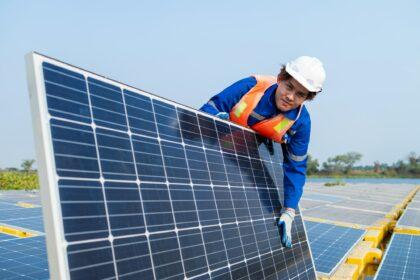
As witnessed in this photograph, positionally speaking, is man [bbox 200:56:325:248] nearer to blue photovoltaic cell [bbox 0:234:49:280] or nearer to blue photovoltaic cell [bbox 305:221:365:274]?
blue photovoltaic cell [bbox 305:221:365:274]

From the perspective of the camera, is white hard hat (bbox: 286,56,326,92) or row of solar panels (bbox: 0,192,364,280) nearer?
white hard hat (bbox: 286,56,326,92)

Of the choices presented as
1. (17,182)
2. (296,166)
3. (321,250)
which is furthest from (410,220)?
(17,182)

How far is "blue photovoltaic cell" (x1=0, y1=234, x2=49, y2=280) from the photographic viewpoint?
5801 mm

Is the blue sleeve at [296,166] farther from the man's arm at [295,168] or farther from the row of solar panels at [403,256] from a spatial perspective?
the row of solar panels at [403,256]

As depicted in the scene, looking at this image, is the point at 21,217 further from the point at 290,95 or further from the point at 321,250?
the point at 290,95

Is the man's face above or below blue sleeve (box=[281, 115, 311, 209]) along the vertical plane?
above

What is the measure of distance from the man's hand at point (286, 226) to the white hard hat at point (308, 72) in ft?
5.87

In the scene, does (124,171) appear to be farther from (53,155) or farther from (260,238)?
(260,238)

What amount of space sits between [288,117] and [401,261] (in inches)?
161

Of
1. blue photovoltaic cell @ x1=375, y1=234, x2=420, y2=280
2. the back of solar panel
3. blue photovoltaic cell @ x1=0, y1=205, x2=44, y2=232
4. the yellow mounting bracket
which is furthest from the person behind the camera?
Result: blue photovoltaic cell @ x1=0, y1=205, x2=44, y2=232

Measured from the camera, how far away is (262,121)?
557 centimetres

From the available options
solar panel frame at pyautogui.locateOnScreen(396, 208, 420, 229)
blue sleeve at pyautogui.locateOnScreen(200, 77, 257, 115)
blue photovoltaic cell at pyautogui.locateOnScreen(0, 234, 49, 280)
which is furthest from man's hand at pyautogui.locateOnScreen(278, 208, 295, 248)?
solar panel frame at pyautogui.locateOnScreen(396, 208, 420, 229)

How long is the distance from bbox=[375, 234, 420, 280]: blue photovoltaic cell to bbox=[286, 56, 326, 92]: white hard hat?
11.9ft

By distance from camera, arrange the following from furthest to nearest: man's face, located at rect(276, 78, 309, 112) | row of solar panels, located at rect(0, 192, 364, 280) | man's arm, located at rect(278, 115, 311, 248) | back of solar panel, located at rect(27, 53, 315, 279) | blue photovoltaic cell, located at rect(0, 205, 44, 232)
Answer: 1. blue photovoltaic cell, located at rect(0, 205, 44, 232)
2. row of solar panels, located at rect(0, 192, 364, 280)
3. man's arm, located at rect(278, 115, 311, 248)
4. man's face, located at rect(276, 78, 309, 112)
5. back of solar panel, located at rect(27, 53, 315, 279)
